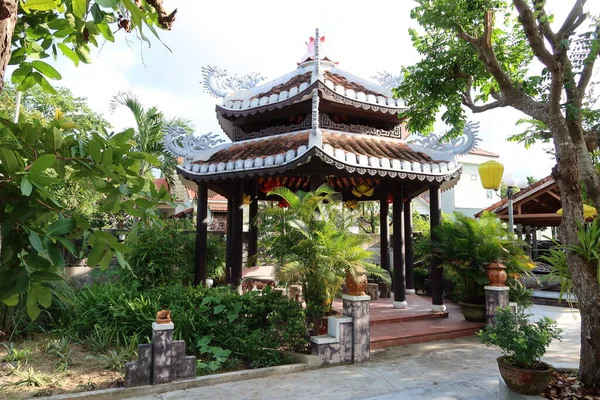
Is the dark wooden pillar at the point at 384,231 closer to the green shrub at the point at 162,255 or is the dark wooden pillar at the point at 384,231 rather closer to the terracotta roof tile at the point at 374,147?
the terracotta roof tile at the point at 374,147

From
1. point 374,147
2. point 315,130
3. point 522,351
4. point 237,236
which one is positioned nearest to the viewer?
point 522,351

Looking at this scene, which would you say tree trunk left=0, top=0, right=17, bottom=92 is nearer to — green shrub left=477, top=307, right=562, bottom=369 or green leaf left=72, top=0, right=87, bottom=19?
green leaf left=72, top=0, right=87, bottom=19

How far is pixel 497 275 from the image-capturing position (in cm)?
760

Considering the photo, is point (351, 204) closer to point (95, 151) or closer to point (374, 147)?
point (374, 147)

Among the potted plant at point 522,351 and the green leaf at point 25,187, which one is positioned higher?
the green leaf at point 25,187

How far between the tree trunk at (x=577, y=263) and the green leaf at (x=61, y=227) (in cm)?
480

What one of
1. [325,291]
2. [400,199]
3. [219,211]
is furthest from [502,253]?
[219,211]

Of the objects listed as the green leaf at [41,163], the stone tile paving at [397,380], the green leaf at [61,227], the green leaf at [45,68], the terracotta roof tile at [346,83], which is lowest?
the stone tile paving at [397,380]

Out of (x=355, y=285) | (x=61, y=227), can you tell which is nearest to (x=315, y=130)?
(x=355, y=285)

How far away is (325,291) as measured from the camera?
6211 mm

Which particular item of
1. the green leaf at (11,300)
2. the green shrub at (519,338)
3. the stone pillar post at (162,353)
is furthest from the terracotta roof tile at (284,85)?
the green leaf at (11,300)

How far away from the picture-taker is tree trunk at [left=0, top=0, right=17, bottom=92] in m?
1.23

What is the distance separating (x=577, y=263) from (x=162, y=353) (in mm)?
4944

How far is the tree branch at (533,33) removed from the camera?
4348 mm
